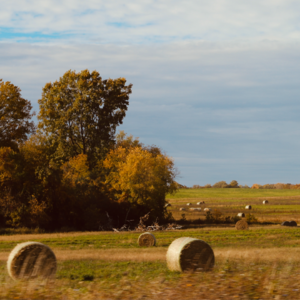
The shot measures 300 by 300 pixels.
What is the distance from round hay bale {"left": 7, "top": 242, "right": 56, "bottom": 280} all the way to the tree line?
30826 millimetres

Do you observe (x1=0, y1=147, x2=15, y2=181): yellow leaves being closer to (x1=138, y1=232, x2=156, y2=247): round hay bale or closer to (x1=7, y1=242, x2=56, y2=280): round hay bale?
(x1=138, y1=232, x2=156, y2=247): round hay bale

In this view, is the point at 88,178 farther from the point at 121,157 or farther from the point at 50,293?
the point at 50,293

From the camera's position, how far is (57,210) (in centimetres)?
4894

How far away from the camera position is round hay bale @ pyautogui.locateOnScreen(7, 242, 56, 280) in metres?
15.0

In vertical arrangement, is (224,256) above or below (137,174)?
below

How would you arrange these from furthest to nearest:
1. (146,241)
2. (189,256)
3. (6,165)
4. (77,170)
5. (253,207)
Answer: (253,207)
(77,170)
(6,165)
(146,241)
(189,256)

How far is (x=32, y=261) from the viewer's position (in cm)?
1536

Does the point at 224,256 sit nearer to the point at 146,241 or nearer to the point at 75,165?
the point at 146,241

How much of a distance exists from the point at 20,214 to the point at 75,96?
1960cm

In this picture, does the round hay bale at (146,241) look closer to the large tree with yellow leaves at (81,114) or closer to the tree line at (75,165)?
the tree line at (75,165)

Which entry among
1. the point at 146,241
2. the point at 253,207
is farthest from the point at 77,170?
the point at 253,207

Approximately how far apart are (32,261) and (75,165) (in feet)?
122

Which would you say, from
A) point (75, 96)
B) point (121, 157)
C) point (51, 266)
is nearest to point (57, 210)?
point (121, 157)

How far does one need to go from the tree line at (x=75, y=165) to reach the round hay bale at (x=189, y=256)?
32229mm
